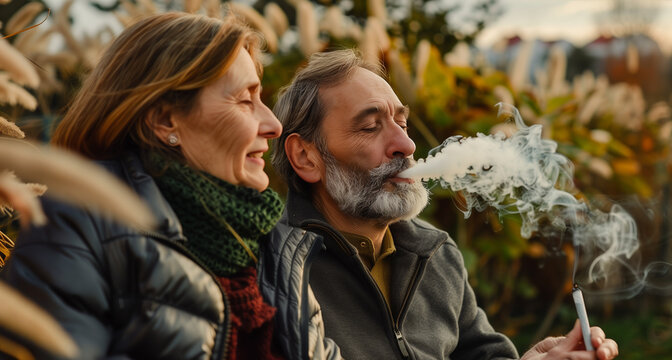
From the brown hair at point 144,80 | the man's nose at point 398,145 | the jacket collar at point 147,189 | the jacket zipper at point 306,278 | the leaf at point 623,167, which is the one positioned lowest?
the leaf at point 623,167

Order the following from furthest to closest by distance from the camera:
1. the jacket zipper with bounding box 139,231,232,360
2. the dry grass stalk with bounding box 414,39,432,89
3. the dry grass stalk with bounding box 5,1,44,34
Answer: the dry grass stalk with bounding box 414,39,432,89
the dry grass stalk with bounding box 5,1,44,34
the jacket zipper with bounding box 139,231,232,360

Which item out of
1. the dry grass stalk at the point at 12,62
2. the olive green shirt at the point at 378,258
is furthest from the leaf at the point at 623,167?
the dry grass stalk at the point at 12,62

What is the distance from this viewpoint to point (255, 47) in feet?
6.86

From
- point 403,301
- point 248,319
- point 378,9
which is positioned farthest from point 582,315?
point 378,9

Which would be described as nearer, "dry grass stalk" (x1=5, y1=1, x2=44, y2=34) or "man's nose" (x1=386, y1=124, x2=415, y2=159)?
"man's nose" (x1=386, y1=124, x2=415, y2=159)

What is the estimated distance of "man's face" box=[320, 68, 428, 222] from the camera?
8.66 ft

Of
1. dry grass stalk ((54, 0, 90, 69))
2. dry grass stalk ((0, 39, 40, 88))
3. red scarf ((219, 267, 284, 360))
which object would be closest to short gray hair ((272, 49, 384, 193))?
red scarf ((219, 267, 284, 360))

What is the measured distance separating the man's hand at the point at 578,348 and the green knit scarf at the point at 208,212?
1193mm

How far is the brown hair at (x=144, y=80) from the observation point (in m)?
1.77

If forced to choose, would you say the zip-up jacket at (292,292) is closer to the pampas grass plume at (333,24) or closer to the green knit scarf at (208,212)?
the green knit scarf at (208,212)

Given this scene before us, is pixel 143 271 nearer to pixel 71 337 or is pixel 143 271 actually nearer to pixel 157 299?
pixel 157 299

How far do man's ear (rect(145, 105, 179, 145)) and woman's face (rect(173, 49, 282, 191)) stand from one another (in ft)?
0.03

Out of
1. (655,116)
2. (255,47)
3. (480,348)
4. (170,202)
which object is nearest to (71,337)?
(170,202)

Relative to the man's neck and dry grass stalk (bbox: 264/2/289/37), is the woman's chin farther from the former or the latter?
dry grass stalk (bbox: 264/2/289/37)
